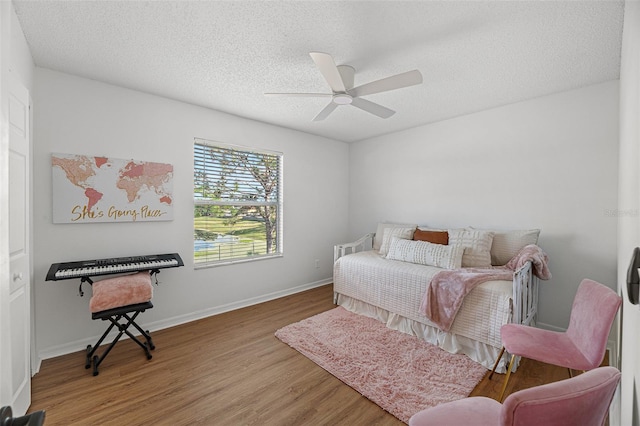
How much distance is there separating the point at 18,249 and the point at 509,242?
4.14m

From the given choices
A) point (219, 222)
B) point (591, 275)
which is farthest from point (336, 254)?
point (591, 275)

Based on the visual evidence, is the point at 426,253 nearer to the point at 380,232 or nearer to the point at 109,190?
the point at 380,232

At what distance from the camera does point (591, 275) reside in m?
2.70

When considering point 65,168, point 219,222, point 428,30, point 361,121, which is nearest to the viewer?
point 428,30

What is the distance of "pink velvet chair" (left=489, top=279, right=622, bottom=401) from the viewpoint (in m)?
1.50

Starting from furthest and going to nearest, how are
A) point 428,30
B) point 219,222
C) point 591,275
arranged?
point 219,222
point 591,275
point 428,30

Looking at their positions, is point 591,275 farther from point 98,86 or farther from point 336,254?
point 98,86

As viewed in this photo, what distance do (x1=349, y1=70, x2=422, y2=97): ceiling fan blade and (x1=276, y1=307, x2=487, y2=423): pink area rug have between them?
7.46 feet

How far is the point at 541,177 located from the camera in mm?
2998

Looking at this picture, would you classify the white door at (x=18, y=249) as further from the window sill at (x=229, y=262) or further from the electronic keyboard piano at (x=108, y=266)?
the window sill at (x=229, y=262)

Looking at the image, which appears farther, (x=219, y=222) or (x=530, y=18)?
(x=219, y=222)

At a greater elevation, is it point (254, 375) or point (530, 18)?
point (530, 18)

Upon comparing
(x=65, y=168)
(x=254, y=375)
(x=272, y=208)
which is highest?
(x=65, y=168)

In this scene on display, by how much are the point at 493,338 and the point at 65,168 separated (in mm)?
4047
